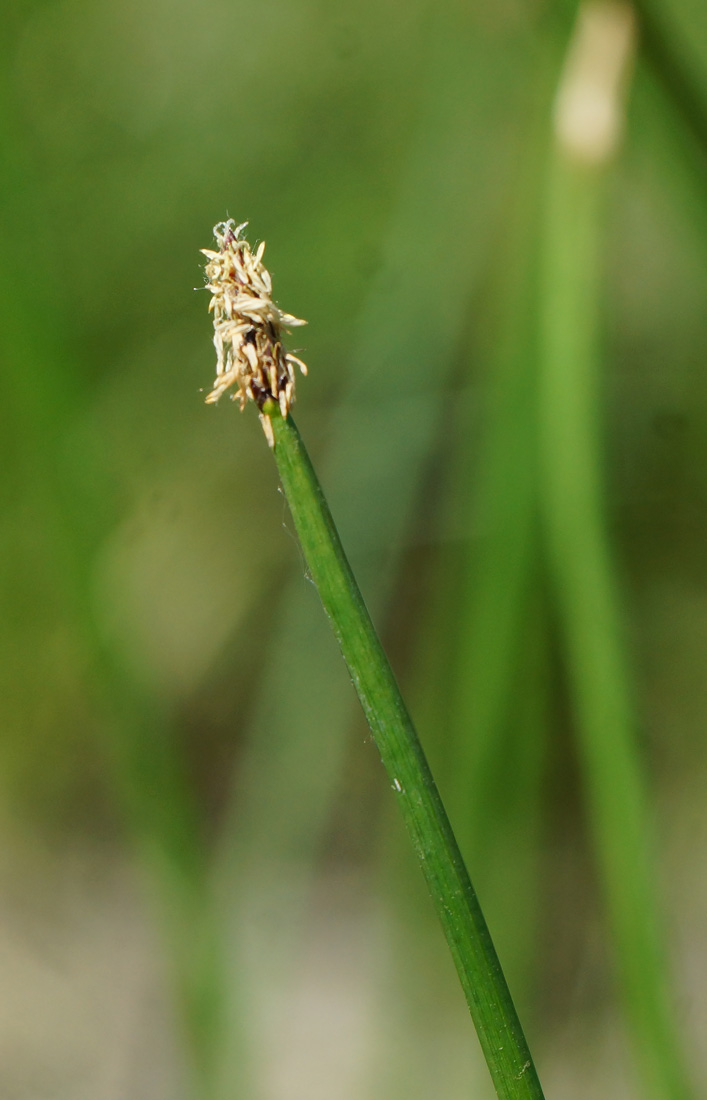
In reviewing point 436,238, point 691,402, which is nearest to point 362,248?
point 436,238

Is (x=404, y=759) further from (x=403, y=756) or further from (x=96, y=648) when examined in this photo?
(x=96, y=648)

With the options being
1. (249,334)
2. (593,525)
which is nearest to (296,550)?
(593,525)

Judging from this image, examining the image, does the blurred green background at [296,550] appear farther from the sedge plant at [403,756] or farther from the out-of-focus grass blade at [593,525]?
the sedge plant at [403,756]

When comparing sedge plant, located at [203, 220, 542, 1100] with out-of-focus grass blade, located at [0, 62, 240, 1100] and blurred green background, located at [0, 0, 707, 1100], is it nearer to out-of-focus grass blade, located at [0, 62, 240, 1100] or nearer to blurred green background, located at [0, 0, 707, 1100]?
out-of-focus grass blade, located at [0, 62, 240, 1100]

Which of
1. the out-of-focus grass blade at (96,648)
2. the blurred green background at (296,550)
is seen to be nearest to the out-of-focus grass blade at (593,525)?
the blurred green background at (296,550)

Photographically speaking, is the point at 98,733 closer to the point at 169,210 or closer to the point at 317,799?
the point at 317,799

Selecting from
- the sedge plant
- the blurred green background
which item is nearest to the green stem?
the sedge plant
